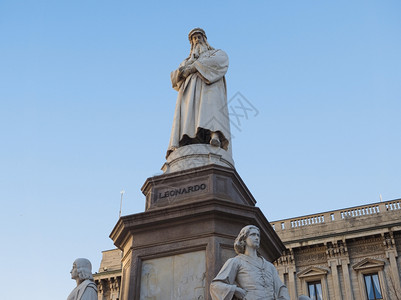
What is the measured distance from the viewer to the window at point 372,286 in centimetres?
2470

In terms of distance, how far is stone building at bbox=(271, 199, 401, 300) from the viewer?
2516 cm

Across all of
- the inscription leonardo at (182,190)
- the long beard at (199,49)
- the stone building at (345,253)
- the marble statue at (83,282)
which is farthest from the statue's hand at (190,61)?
the stone building at (345,253)

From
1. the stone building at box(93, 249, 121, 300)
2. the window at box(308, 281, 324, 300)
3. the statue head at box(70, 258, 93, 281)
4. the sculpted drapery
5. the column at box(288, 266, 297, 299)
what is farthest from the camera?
the stone building at box(93, 249, 121, 300)

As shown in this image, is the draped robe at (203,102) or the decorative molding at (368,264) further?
the decorative molding at (368,264)

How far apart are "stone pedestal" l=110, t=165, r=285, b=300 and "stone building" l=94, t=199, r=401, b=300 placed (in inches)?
736

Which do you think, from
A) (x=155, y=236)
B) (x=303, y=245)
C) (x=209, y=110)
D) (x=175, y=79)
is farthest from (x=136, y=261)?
(x=303, y=245)

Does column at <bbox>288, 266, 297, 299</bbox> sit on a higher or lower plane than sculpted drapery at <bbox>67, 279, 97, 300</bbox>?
higher

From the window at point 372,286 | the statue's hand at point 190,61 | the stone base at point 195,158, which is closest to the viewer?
the stone base at point 195,158

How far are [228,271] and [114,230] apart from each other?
316cm

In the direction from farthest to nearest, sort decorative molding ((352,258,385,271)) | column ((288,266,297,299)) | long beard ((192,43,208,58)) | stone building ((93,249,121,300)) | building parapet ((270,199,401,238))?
stone building ((93,249,121,300)) < building parapet ((270,199,401,238)) < column ((288,266,297,299)) < decorative molding ((352,258,385,271)) < long beard ((192,43,208,58))

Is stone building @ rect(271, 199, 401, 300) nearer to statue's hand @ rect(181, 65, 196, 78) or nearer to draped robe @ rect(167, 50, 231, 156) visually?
draped robe @ rect(167, 50, 231, 156)

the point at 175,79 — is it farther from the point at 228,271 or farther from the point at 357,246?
the point at 357,246

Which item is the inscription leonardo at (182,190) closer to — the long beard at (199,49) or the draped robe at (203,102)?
the draped robe at (203,102)

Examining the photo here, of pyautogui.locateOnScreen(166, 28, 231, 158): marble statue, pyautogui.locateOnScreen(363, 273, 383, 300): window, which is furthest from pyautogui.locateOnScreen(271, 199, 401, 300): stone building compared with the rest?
pyautogui.locateOnScreen(166, 28, 231, 158): marble statue
